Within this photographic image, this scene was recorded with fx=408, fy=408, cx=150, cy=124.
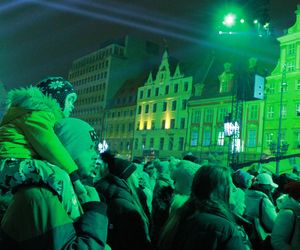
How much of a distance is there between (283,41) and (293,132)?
8477 mm

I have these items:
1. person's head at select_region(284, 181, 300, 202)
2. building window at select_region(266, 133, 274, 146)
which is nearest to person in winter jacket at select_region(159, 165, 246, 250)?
person's head at select_region(284, 181, 300, 202)

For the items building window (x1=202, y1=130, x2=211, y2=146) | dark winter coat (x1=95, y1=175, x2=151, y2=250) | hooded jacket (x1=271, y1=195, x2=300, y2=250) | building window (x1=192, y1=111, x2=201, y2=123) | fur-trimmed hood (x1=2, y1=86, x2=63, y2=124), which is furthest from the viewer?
building window (x1=192, y1=111, x2=201, y2=123)

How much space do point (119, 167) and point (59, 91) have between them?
1910 millimetres

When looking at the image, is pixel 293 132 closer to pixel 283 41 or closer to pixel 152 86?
pixel 283 41

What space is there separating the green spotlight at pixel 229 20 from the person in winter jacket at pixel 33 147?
15876mm

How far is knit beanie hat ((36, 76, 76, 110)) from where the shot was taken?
90.9 inches

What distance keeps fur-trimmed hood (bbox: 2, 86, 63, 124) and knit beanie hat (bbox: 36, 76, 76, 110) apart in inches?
2.6

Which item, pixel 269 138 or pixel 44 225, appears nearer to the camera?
pixel 44 225

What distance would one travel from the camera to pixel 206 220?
9.06 ft

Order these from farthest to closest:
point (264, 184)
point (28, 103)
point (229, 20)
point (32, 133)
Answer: point (229, 20) < point (264, 184) < point (28, 103) < point (32, 133)

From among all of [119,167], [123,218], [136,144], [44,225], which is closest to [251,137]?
[136,144]

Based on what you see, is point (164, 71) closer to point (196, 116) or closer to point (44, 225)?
point (196, 116)

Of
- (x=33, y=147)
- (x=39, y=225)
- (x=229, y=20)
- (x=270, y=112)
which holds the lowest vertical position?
(x=39, y=225)

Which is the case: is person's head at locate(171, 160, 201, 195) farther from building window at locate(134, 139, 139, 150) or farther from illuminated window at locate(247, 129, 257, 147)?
building window at locate(134, 139, 139, 150)
